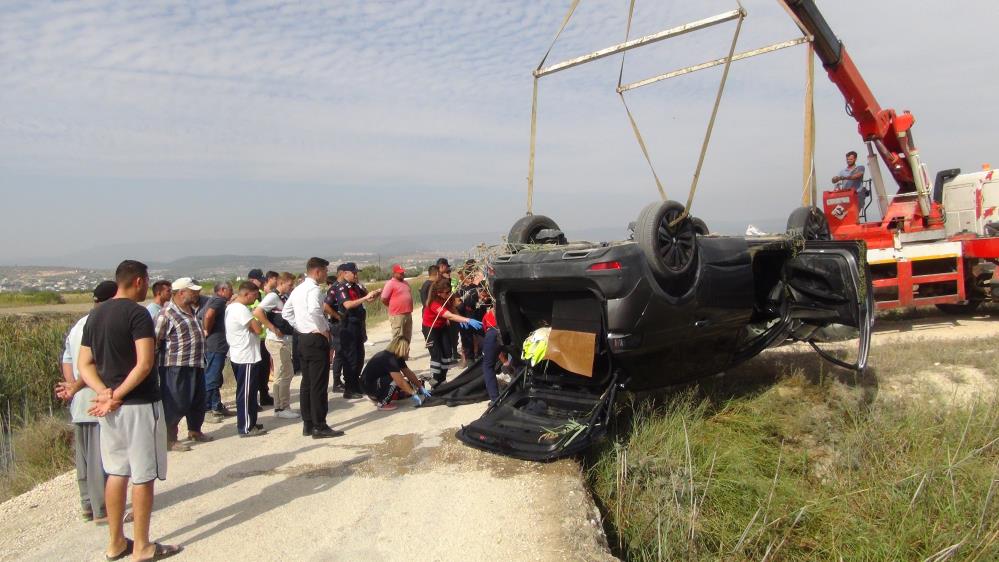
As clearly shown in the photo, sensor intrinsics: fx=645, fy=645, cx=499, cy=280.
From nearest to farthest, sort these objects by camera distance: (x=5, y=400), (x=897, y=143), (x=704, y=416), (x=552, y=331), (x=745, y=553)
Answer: (x=745, y=553), (x=552, y=331), (x=704, y=416), (x=5, y=400), (x=897, y=143)

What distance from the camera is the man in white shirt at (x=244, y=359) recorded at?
688 centimetres

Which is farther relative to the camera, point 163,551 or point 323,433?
point 323,433

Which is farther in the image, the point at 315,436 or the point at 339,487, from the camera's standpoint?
the point at 315,436

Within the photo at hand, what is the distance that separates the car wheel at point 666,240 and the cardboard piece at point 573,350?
78 cm

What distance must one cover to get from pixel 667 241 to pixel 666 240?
1 centimetres

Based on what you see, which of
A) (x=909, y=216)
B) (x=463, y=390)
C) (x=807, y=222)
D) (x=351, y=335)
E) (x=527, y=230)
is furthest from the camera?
(x=909, y=216)

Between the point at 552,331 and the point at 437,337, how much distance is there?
344 centimetres

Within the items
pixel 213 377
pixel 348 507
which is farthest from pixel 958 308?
pixel 213 377

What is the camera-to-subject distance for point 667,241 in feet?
16.7

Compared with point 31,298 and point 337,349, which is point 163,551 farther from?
point 31,298

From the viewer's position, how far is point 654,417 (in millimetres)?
5527

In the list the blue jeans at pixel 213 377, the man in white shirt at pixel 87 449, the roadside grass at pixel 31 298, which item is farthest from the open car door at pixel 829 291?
the roadside grass at pixel 31 298

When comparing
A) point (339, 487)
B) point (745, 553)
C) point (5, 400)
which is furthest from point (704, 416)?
point (5, 400)

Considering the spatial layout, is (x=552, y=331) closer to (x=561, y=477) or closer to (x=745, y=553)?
(x=561, y=477)
